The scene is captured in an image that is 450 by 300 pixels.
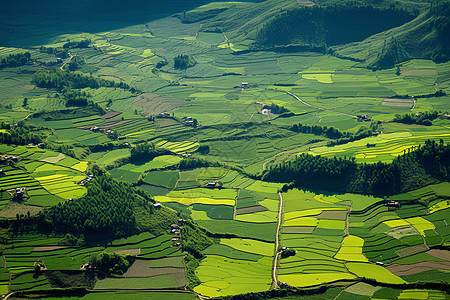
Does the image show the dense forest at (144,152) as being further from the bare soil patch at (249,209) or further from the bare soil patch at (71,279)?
the bare soil patch at (71,279)

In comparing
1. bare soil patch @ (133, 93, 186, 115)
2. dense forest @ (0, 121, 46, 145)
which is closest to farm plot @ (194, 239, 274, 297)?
dense forest @ (0, 121, 46, 145)

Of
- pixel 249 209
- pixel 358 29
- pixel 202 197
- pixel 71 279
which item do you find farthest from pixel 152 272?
pixel 358 29

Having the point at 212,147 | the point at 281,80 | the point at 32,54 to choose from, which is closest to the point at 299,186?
the point at 212,147

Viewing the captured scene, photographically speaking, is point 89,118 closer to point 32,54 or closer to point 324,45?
point 32,54

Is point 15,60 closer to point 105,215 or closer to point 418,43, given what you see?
point 105,215

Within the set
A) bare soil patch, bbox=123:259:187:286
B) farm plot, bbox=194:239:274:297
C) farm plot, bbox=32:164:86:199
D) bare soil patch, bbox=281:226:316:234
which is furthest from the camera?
farm plot, bbox=32:164:86:199

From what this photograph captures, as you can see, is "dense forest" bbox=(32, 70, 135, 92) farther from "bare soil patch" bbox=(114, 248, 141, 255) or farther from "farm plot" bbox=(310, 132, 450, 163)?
"bare soil patch" bbox=(114, 248, 141, 255)
